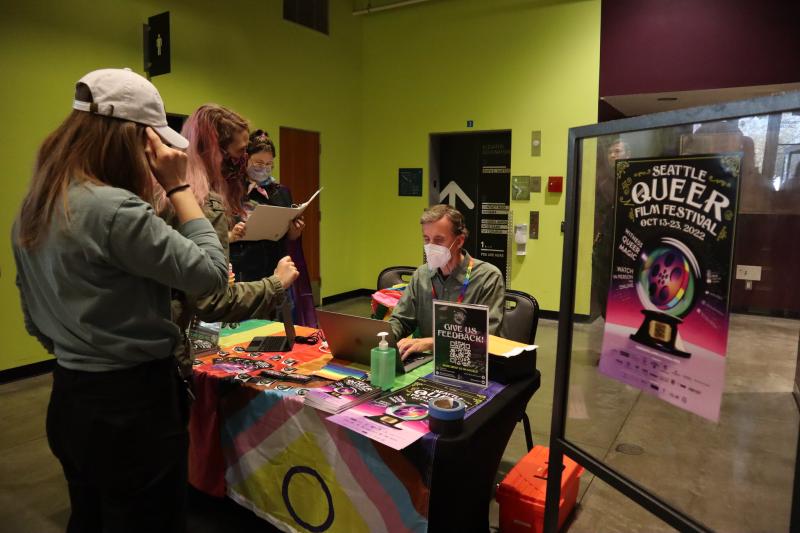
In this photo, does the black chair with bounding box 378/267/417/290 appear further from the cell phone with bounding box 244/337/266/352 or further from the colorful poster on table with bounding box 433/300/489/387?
the colorful poster on table with bounding box 433/300/489/387

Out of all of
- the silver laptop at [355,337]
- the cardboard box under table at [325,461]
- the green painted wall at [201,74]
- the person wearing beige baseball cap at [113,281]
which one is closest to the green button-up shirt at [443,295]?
the silver laptop at [355,337]

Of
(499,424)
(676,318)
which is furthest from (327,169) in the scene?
(676,318)

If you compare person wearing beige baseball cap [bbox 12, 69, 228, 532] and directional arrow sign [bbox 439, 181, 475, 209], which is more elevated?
directional arrow sign [bbox 439, 181, 475, 209]

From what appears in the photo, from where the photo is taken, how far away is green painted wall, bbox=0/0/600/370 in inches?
153

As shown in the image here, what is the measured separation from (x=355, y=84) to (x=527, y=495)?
5833 mm

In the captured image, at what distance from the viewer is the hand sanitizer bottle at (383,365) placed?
1774mm

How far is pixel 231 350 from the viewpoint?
221 centimetres

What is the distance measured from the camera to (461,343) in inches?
70.6

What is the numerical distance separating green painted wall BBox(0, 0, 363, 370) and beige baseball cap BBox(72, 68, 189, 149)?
2686 mm

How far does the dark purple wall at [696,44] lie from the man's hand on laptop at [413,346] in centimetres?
419

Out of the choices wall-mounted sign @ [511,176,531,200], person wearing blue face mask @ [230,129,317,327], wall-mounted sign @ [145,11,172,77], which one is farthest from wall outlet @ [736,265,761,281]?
wall-mounted sign @ [511,176,531,200]

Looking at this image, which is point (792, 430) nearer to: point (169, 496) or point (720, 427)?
point (720, 427)

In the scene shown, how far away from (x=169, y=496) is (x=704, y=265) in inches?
50.4

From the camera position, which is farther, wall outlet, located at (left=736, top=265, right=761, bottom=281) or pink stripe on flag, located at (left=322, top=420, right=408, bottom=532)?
pink stripe on flag, located at (left=322, top=420, right=408, bottom=532)
